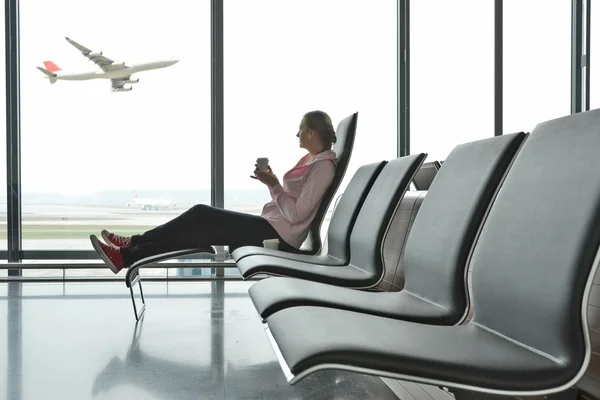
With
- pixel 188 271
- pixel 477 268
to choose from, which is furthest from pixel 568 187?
pixel 188 271

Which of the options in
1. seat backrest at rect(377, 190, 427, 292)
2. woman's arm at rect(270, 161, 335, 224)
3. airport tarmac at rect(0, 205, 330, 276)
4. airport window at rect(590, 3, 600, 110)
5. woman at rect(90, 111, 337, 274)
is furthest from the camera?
airport tarmac at rect(0, 205, 330, 276)

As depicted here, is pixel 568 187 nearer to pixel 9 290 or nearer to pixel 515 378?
pixel 515 378

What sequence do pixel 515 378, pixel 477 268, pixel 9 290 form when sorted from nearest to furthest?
pixel 515 378, pixel 477 268, pixel 9 290

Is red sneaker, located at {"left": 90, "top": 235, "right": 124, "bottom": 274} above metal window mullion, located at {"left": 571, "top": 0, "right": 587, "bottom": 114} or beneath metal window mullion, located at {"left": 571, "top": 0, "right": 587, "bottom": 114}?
beneath

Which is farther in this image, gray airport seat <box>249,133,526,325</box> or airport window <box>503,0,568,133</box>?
airport window <box>503,0,568,133</box>

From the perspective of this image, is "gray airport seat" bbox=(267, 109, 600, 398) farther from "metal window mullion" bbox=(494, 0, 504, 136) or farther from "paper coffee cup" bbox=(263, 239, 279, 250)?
"metal window mullion" bbox=(494, 0, 504, 136)

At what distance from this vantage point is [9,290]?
12.9ft

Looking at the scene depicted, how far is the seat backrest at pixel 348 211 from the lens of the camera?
2.38 m

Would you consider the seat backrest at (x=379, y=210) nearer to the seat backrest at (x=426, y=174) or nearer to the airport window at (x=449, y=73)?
the seat backrest at (x=426, y=174)

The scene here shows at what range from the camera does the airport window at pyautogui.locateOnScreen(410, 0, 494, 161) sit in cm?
471

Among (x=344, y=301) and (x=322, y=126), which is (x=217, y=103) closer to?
(x=322, y=126)

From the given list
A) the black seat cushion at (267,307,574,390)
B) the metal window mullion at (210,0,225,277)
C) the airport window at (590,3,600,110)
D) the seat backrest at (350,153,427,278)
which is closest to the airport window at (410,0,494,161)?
the airport window at (590,3,600,110)

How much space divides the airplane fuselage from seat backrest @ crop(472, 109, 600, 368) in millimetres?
3816

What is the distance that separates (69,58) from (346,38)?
2097mm
